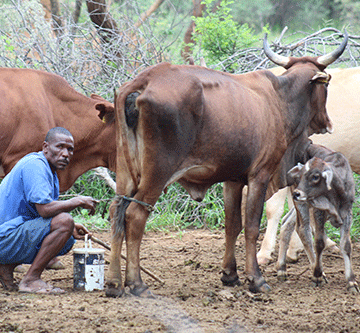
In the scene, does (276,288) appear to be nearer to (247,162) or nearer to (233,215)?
(233,215)

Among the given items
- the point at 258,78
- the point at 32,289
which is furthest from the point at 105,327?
the point at 258,78

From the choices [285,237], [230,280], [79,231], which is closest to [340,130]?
[285,237]

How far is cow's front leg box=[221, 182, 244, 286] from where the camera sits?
482cm

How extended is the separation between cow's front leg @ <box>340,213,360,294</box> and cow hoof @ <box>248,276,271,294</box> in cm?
69

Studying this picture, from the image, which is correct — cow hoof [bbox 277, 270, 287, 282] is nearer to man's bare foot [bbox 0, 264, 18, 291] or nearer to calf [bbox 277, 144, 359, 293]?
calf [bbox 277, 144, 359, 293]

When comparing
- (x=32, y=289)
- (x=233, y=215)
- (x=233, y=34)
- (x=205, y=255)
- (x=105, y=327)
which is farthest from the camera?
(x=233, y=34)

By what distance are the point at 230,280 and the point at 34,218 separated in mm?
1736

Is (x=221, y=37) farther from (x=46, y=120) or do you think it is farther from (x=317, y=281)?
(x=317, y=281)

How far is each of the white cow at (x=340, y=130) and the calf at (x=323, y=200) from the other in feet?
3.35

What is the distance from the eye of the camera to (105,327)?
3354 millimetres

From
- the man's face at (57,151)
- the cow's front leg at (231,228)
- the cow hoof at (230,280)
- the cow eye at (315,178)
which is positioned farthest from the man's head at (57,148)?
the cow eye at (315,178)

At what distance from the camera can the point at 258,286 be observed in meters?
4.56

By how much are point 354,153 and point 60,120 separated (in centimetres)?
333

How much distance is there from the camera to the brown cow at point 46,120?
5277 mm
